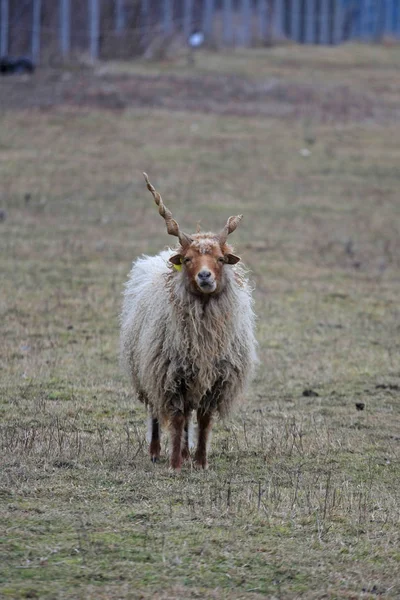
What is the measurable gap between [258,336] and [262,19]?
39.1 metres

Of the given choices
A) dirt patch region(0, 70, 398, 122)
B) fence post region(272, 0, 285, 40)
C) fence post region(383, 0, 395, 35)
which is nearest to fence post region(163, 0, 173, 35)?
fence post region(272, 0, 285, 40)

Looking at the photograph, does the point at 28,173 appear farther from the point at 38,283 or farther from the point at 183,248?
the point at 183,248

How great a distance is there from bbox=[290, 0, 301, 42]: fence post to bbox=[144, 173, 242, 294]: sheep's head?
46.4 meters

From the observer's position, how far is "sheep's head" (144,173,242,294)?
8094mm

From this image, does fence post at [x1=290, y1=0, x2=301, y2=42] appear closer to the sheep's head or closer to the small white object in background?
the small white object in background

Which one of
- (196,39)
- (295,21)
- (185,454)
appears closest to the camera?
(185,454)

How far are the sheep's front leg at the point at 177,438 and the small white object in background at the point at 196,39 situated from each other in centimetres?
3680

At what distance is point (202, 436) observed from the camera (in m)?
8.34

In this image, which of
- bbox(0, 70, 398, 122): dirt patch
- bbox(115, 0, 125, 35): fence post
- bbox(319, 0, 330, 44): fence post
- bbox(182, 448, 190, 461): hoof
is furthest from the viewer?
bbox(319, 0, 330, 44): fence post

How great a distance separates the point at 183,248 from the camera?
27.4 ft

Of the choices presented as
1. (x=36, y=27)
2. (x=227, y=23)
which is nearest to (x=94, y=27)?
(x=36, y=27)

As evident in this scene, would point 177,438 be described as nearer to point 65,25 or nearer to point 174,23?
point 65,25

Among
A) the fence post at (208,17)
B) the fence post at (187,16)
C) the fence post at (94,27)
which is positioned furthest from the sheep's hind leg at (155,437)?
the fence post at (208,17)

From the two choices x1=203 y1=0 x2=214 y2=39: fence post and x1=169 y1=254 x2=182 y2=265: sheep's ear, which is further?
x1=203 y1=0 x2=214 y2=39: fence post
